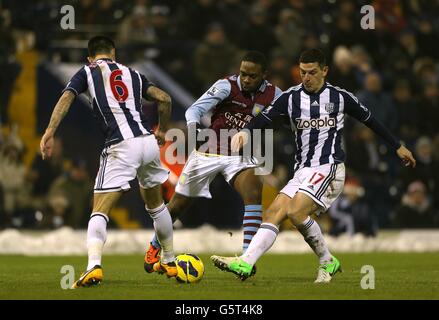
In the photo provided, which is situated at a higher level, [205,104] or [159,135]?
[205,104]

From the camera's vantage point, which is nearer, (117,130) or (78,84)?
(78,84)

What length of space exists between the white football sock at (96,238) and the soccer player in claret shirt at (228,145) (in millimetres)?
1503

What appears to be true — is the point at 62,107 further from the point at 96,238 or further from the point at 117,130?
the point at 96,238

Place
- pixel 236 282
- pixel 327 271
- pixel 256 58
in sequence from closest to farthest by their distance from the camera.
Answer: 1. pixel 236 282
2. pixel 327 271
3. pixel 256 58

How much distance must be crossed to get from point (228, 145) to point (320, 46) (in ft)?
23.8

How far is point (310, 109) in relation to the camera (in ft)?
31.6

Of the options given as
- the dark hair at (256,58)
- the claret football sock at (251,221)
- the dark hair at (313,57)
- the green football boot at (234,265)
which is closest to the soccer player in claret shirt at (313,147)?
the dark hair at (313,57)

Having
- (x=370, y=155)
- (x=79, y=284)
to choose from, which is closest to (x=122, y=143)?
(x=79, y=284)

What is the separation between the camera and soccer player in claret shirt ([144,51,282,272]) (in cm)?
1064

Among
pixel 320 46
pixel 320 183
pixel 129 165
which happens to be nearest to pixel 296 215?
pixel 320 183

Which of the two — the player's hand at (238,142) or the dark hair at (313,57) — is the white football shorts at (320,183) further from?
the dark hair at (313,57)

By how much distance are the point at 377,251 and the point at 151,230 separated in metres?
3.22

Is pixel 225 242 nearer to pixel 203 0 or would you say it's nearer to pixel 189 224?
pixel 189 224

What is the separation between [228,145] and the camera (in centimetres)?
1116
